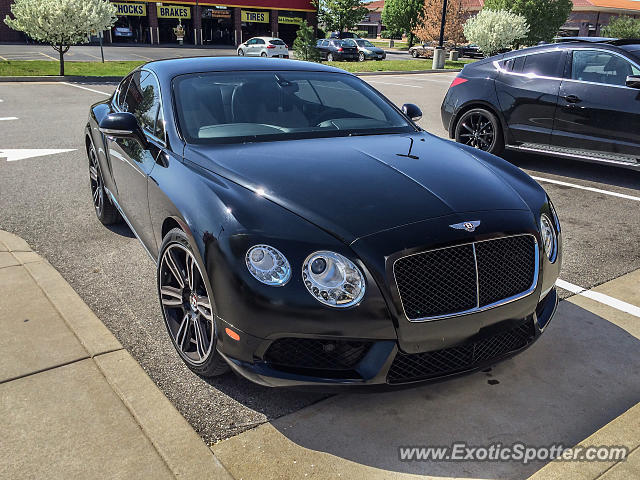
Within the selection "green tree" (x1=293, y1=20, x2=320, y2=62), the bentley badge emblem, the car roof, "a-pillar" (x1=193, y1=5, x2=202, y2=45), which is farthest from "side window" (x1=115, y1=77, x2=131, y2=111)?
"a-pillar" (x1=193, y1=5, x2=202, y2=45)

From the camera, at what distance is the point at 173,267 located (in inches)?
128

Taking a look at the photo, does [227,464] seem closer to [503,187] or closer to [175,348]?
[175,348]

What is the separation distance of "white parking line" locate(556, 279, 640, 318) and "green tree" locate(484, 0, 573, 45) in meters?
45.5

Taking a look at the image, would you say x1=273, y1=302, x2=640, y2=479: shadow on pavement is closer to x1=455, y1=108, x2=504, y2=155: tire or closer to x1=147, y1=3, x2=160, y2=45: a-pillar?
x1=455, y1=108, x2=504, y2=155: tire

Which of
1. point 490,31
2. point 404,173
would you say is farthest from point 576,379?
point 490,31

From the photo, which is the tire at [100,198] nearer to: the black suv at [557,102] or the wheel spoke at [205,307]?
the wheel spoke at [205,307]

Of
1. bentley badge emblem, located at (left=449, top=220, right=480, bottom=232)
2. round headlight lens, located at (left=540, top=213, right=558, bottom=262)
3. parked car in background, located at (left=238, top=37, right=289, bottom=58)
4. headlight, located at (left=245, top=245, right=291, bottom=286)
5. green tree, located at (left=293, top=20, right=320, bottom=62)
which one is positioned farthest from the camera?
parked car in background, located at (left=238, top=37, right=289, bottom=58)

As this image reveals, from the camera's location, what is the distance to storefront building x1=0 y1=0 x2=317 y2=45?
175 feet

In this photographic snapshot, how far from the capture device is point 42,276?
14.0ft

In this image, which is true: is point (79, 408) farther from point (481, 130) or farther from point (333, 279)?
point (481, 130)

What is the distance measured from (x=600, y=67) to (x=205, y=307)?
6.38 m

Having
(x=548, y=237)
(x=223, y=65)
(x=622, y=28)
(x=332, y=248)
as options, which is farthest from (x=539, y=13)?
(x=332, y=248)

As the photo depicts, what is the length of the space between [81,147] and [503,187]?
307 inches

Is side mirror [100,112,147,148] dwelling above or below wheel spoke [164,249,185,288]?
above
